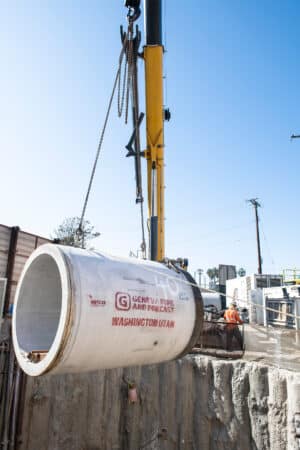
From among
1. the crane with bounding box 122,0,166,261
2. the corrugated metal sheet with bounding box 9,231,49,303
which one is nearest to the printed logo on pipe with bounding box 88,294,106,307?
the crane with bounding box 122,0,166,261

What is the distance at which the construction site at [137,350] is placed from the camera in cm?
281

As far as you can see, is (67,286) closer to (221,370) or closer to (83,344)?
(83,344)

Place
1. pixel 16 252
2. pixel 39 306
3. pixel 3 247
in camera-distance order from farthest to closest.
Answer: pixel 16 252 → pixel 3 247 → pixel 39 306

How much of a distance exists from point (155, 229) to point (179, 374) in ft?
13.0

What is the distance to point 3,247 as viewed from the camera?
10500 millimetres

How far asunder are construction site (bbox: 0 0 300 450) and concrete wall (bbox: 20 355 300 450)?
0.07ft

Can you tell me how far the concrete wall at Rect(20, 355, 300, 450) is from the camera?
21.5 ft

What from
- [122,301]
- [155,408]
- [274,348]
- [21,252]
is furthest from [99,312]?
[21,252]

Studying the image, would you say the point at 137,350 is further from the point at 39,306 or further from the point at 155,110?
the point at 155,110

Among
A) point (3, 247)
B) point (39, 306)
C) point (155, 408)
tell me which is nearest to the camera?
point (39, 306)

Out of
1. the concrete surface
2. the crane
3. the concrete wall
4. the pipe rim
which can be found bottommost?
the concrete wall

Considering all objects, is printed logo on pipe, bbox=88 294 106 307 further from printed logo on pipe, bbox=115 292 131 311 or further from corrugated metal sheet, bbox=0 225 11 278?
corrugated metal sheet, bbox=0 225 11 278

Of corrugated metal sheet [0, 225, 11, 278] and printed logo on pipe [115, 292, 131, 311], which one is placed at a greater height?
corrugated metal sheet [0, 225, 11, 278]

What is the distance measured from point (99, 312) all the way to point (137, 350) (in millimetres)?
629
